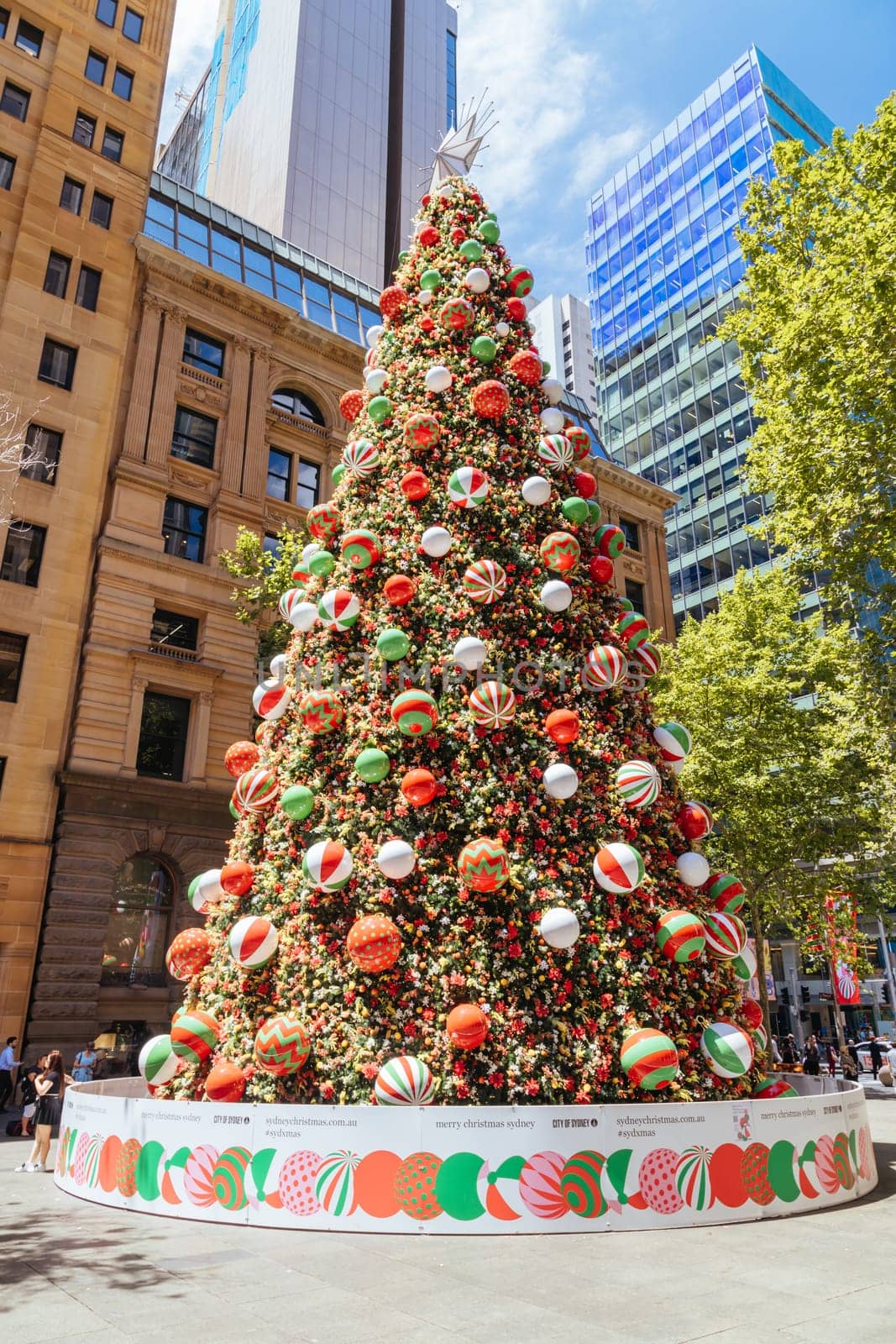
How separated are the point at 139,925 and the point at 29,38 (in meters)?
29.7

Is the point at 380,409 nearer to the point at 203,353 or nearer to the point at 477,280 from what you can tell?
the point at 477,280

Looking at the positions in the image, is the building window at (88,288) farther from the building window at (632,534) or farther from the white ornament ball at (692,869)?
the building window at (632,534)

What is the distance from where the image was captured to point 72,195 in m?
27.8

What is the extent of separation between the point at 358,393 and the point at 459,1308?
12311 millimetres

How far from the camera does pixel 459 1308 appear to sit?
5.65 m

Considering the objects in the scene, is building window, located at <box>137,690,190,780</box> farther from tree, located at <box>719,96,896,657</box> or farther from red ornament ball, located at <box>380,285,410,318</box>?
tree, located at <box>719,96,896,657</box>

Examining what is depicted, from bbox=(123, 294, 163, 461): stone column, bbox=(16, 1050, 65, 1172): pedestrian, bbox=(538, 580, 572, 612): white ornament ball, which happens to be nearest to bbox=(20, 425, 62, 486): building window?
bbox=(123, 294, 163, 461): stone column

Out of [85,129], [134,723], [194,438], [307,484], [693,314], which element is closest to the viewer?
[134,723]

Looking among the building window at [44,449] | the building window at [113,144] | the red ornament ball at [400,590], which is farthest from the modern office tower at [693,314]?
the red ornament ball at [400,590]

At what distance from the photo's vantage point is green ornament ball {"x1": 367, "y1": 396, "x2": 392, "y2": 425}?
495 inches

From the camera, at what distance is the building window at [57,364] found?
25.3m

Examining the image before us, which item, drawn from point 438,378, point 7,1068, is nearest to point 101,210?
point 438,378

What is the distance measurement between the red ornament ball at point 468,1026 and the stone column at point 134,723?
57.7 ft

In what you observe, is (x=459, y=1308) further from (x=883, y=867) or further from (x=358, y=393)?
(x=883, y=867)
